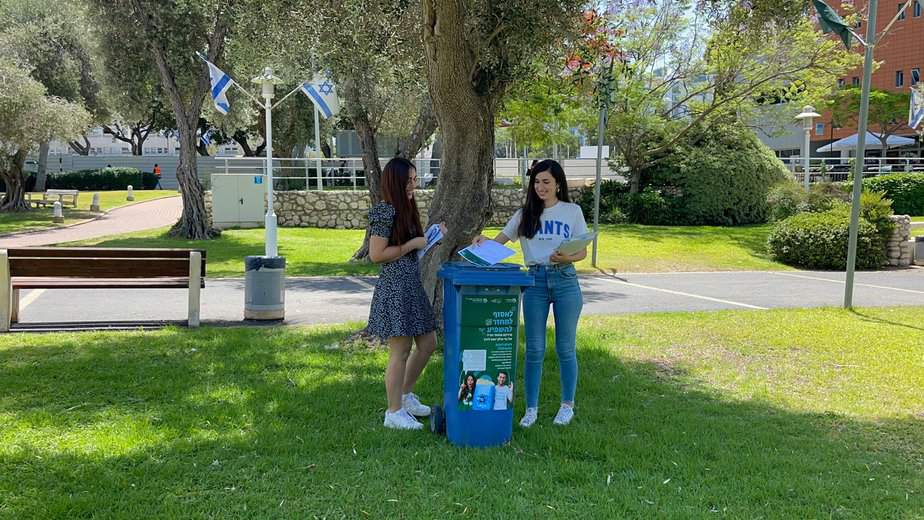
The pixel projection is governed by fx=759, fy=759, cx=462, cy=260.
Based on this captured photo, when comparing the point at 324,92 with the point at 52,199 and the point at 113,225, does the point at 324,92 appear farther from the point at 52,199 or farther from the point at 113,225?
the point at 52,199

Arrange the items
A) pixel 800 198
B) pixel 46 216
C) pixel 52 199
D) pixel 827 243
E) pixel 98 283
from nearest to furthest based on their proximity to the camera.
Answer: pixel 98 283
pixel 827 243
pixel 800 198
pixel 46 216
pixel 52 199

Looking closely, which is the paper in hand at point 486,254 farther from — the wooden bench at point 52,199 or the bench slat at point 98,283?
the wooden bench at point 52,199

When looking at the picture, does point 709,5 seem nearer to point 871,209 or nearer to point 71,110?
point 871,209

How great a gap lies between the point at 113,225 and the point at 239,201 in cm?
431

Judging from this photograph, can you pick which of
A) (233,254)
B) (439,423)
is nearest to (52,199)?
(233,254)

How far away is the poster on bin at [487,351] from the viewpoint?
4082 millimetres

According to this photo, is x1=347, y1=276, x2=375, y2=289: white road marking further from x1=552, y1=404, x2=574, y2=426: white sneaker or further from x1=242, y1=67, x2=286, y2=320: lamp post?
x1=552, y1=404, x2=574, y2=426: white sneaker

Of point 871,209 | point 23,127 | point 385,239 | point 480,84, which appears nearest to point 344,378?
point 385,239

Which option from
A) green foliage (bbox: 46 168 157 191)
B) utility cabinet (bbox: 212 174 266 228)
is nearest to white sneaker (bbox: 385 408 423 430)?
utility cabinet (bbox: 212 174 266 228)

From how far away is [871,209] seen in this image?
51.0ft

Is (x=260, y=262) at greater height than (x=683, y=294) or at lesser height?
greater

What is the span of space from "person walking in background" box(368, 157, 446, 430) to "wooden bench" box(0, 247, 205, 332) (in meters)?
4.09

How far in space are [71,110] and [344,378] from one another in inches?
850

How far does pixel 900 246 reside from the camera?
1553cm
